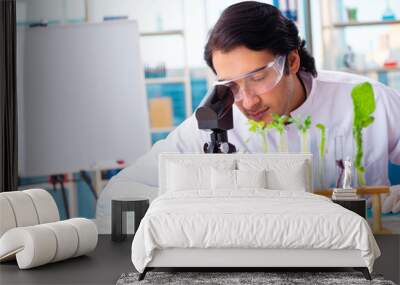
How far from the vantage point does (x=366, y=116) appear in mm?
7031

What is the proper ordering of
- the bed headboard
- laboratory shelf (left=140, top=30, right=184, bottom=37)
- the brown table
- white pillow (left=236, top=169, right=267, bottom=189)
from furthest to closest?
1. laboratory shelf (left=140, top=30, right=184, bottom=37)
2. the brown table
3. the bed headboard
4. white pillow (left=236, top=169, right=267, bottom=189)

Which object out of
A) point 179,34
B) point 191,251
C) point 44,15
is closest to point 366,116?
point 179,34

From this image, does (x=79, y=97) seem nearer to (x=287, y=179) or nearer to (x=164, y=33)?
Answer: (x=164, y=33)

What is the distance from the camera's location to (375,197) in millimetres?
6961

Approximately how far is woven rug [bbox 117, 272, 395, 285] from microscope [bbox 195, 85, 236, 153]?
7.43ft

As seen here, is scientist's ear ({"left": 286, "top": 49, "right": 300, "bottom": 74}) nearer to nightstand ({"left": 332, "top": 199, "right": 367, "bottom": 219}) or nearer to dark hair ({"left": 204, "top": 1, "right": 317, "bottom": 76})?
dark hair ({"left": 204, "top": 1, "right": 317, "bottom": 76})

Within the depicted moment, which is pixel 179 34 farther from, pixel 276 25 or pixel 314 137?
pixel 314 137

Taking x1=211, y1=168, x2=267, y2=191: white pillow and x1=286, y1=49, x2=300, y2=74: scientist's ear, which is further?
x1=286, y1=49, x2=300, y2=74: scientist's ear

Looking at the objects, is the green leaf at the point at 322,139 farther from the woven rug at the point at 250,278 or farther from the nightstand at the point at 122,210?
the woven rug at the point at 250,278

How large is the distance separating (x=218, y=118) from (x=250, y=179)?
1.11 m

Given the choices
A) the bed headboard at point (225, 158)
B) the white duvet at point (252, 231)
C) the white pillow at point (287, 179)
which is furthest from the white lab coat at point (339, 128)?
the white duvet at point (252, 231)

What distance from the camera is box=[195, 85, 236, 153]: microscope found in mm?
7051

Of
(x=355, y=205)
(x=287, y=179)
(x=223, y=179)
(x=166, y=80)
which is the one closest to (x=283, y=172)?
(x=287, y=179)

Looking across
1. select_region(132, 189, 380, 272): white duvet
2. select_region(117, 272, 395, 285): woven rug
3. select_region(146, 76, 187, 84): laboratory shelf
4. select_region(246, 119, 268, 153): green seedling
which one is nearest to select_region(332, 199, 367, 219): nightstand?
select_region(246, 119, 268, 153): green seedling
